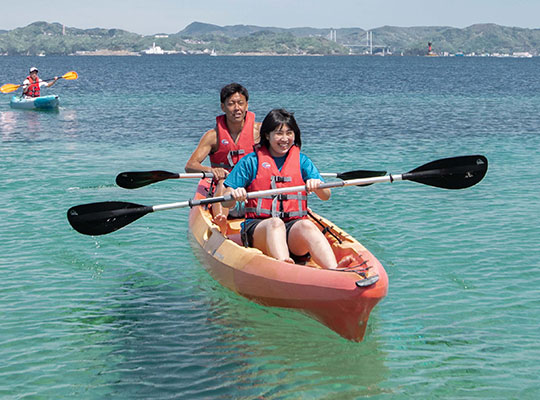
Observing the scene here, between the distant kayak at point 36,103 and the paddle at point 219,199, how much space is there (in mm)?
21948

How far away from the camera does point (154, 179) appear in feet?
26.3

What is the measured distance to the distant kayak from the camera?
2731cm

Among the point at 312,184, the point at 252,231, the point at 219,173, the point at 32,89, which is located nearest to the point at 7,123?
the point at 32,89

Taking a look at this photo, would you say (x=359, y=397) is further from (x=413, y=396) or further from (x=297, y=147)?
(x=297, y=147)

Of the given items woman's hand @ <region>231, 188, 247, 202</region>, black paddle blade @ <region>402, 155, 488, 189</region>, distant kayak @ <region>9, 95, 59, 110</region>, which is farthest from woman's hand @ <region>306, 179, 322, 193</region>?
distant kayak @ <region>9, 95, 59, 110</region>

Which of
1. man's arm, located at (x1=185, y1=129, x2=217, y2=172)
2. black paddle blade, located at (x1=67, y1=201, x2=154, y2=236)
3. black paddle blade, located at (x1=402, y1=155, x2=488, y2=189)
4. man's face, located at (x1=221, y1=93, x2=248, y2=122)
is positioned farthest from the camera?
man's arm, located at (x1=185, y1=129, x2=217, y2=172)

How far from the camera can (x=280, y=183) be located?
259 inches

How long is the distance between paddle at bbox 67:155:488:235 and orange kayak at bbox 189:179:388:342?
1.97 feet

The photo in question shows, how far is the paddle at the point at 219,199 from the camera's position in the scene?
21.8ft

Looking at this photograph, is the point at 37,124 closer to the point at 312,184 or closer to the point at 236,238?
the point at 236,238

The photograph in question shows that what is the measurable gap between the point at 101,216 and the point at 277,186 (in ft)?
5.93

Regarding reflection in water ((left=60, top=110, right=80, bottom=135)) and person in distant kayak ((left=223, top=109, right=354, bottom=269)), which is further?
reflection in water ((left=60, top=110, right=80, bottom=135))

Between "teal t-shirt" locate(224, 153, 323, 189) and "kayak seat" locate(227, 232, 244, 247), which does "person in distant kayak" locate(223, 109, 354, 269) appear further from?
"kayak seat" locate(227, 232, 244, 247)

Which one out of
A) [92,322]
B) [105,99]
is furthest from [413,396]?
[105,99]
